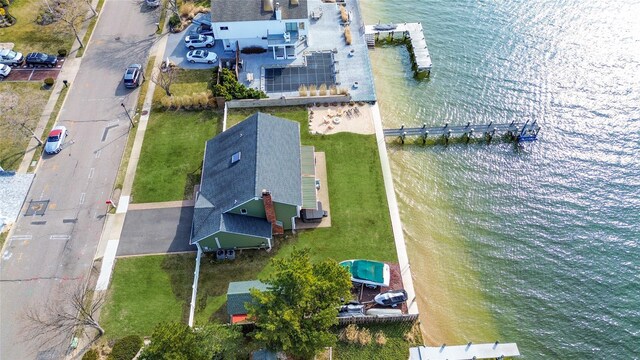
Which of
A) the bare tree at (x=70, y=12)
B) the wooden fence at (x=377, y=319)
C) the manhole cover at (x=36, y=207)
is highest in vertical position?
the bare tree at (x=70, y=12)

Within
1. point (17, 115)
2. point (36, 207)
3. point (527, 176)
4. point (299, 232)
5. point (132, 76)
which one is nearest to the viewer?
point (299, 232)

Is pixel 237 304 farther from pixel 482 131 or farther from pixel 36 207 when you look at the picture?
pixel 482 131

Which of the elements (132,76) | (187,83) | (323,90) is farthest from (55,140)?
(323,90)

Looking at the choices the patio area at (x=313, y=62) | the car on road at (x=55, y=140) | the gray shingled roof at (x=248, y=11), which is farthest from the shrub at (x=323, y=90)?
the car on road at (x=55, y=140)

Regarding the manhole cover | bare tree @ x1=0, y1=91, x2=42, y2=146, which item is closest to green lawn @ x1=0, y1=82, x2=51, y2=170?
bare tree @ x1=0, y1=91, x2=42, y2=146

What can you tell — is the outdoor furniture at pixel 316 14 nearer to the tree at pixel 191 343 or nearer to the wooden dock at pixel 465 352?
the tree at pixel 191 343

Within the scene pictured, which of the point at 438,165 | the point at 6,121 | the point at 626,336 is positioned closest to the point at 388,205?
the point at 438,165
